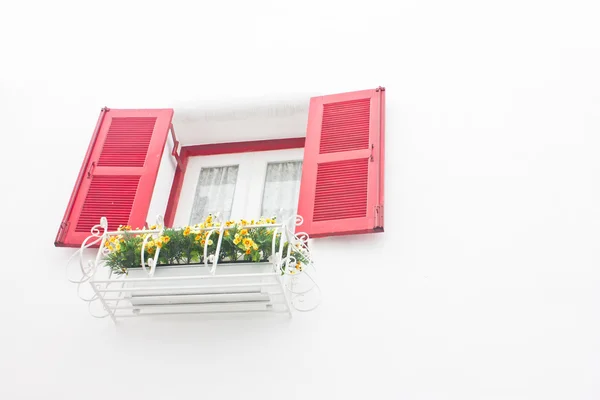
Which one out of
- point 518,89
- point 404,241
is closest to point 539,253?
point 404,241

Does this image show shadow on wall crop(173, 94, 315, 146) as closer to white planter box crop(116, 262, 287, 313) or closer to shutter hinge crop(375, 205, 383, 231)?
shutter hinge crop(375, 205, 383, 231)

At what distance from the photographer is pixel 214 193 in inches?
181

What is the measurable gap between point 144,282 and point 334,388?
1.08 meters

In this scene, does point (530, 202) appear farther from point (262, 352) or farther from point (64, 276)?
point (64, 276)

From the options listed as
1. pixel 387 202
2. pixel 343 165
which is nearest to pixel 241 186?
pixel 343 165

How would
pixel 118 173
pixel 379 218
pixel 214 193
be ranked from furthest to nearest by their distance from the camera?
pixel 214 193 → pixel 118 173 → pixel 379 218

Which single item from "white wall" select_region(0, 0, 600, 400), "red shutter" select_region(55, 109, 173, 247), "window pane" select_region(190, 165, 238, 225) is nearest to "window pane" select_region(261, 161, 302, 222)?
"window pane" select_region(190, 165, 238, 225)

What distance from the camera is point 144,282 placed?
3.53 m

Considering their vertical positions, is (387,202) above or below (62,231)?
above

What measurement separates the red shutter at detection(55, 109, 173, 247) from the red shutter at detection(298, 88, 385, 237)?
37.7 inches

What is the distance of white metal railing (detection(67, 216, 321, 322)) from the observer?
339 cm

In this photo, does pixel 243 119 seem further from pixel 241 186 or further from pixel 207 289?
pixel 207 289

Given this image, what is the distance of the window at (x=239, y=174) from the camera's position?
3.96 metres

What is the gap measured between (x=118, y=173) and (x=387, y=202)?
167 cm
